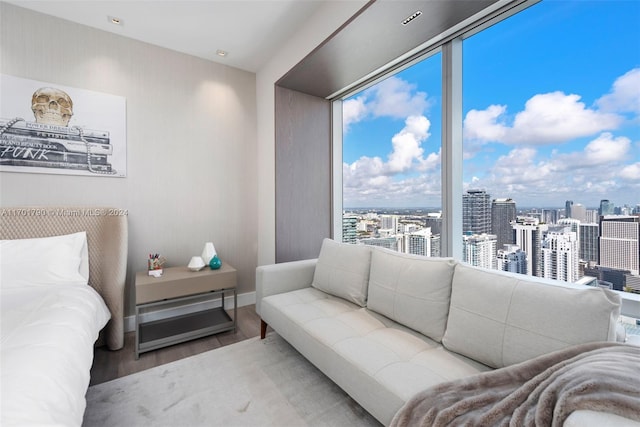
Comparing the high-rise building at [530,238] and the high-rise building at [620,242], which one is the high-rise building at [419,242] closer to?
the high-rise building at [530,238]

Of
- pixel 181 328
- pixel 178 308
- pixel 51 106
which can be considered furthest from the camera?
pixel 178 308

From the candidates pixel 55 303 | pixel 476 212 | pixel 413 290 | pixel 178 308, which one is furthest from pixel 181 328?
pixel 476 212

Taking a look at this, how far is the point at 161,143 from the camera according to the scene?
2.78 meters

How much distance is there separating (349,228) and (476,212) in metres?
1.42

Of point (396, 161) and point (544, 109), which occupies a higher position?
point (544, 109)

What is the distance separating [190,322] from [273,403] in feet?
4.53

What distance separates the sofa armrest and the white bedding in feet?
3.59

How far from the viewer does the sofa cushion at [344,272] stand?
206 centimetres

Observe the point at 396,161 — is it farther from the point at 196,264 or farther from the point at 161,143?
the point at 161,143

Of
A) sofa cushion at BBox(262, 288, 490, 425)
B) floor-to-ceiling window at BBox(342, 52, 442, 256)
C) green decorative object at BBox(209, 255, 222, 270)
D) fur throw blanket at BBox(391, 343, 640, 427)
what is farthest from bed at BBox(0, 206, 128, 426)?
floor-to-ceiling window at BBox(342, 52, 442, 256)

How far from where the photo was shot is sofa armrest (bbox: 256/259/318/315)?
229 centimetres

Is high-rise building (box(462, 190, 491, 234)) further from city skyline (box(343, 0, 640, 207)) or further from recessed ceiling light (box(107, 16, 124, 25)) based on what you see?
recessed ceiling light (box(107, 16, 124, 25))

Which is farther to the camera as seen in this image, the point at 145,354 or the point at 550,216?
the point at 145,354

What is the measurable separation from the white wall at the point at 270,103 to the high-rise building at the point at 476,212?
1.66 metres
